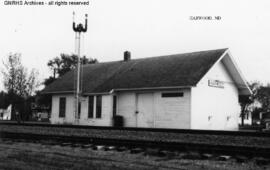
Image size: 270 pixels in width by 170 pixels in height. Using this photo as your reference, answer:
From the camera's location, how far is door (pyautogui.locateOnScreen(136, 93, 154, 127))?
21.8 meters

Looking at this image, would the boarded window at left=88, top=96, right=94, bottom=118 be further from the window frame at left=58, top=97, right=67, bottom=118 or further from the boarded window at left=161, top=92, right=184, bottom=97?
the boarded window at left=161, top=92, right=184, bottom=97

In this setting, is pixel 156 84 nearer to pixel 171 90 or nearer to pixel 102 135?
pixel 171 90

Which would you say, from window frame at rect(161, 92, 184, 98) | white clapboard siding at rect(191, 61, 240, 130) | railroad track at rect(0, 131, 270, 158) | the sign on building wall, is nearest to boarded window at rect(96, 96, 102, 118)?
window frame at rect(161, 92, 184, 98)

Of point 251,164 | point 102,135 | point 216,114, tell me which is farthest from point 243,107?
point 251,164

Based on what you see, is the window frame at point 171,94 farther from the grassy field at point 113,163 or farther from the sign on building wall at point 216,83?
the grassy field at point 113,163

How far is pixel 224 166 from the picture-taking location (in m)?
7.66

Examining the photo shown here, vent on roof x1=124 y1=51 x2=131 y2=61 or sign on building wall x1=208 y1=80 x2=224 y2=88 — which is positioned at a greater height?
vent on roof x1=124 y1=51 x2=131 y2=61

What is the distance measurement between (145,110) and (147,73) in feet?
9.41

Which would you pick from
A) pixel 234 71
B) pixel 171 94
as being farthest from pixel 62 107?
pixel 234 71

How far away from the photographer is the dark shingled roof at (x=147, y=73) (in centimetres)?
2092

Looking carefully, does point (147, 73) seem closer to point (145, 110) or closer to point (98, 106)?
point (145, 110)

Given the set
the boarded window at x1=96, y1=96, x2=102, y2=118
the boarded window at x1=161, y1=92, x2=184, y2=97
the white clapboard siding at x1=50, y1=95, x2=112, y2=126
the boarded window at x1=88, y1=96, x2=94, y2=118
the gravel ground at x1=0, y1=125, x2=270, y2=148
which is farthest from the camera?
the boarded window at x1=88, y1=96, x2=94, y2=118

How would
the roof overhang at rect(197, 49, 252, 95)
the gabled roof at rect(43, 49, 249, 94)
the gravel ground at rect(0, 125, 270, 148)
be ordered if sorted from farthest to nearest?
the roof overhang at rect(197, 49, 252, 95), the gabled roof at rect(43, 49, 249, 94), the gravel ground at rect(0, 125, 270, 148)

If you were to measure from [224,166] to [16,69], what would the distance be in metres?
26.6
